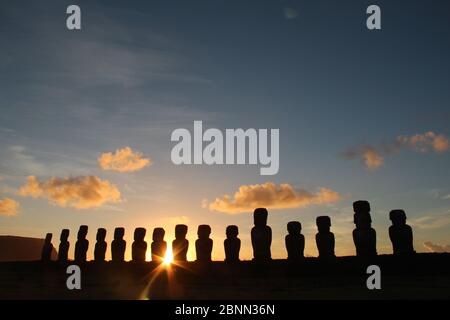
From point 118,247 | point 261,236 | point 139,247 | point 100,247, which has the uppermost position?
point 100,247

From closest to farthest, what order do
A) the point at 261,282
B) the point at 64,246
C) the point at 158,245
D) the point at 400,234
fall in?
the point at 261,282, the point at 400,234, the point at 158,245, the point at 64,246

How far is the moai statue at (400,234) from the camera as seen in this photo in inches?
573

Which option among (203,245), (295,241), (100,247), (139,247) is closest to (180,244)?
(203,245)

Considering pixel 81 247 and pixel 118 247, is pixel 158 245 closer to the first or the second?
pixel 118 247

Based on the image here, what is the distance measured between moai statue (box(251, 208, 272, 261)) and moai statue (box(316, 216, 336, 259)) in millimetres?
1637

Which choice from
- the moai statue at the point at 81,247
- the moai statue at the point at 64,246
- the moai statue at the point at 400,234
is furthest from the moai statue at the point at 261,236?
the moai statue at the point at 64,246

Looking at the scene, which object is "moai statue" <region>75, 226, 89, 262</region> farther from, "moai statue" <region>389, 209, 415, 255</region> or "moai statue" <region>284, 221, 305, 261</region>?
"moai statue" <region>389, 209, 415, 255</region>

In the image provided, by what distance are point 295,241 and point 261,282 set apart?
3.54 metres

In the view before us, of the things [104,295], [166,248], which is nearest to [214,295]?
[104,295]

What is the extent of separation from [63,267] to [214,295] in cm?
1313

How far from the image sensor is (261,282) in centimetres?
1312

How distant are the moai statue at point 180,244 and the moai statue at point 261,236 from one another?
3.61 metres
